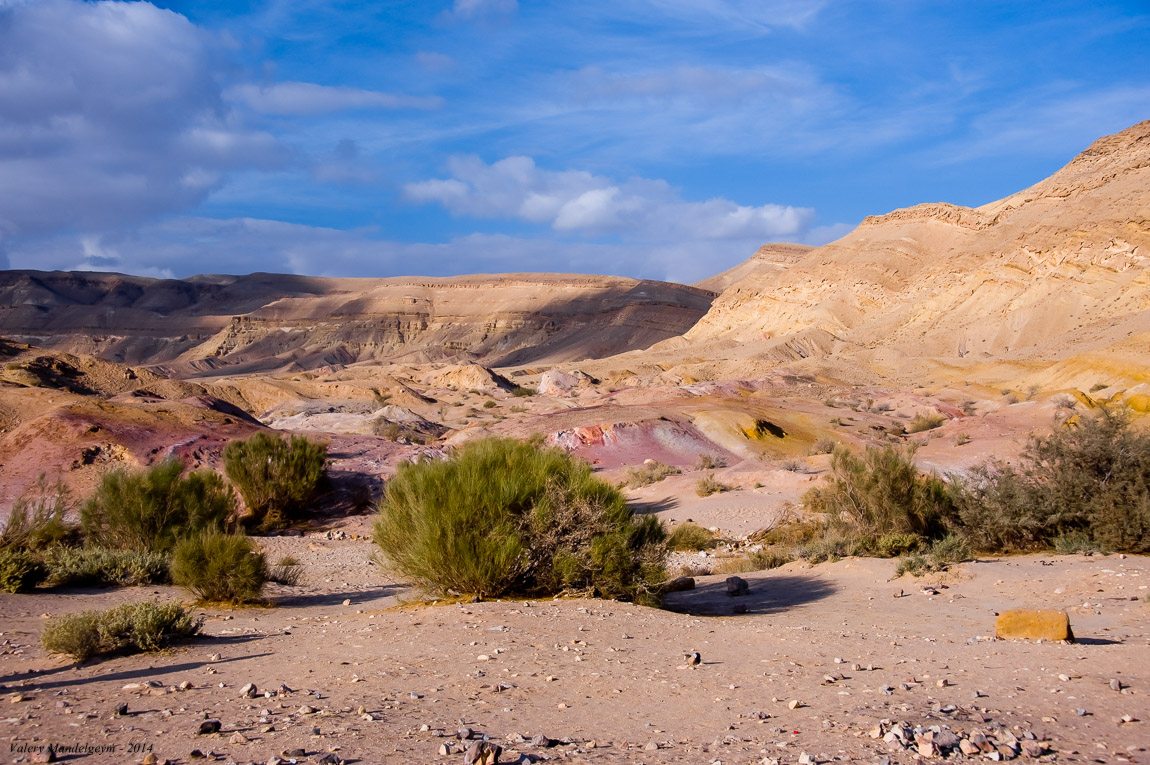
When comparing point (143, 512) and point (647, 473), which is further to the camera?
point (647, 473)

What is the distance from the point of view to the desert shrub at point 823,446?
22.5 m

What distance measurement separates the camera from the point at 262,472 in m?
15.5

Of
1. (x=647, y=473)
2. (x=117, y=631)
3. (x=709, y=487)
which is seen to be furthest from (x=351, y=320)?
(x=117, y=631)

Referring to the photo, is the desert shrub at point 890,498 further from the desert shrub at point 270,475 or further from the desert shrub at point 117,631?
the desert shrub at point 270,475

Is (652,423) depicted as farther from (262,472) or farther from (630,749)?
(630,749)

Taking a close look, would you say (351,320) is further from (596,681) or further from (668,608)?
(596,681)

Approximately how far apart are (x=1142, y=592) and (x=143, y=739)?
Result: 908 cm

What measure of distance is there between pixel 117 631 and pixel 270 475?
9698mm

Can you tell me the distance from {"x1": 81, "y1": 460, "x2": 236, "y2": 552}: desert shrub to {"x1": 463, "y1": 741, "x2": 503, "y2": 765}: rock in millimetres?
8280

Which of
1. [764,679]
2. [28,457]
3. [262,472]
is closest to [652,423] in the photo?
[262,472]

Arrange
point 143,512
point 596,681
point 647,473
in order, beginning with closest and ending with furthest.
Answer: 1. point 596,681
2. point 143,512
3. point 647,473

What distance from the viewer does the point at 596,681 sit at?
562 centimetres

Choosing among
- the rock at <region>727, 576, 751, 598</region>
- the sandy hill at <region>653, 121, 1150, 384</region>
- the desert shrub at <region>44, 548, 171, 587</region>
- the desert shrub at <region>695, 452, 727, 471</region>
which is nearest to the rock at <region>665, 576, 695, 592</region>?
the rock at <region>727, 576, 751, 598</region>

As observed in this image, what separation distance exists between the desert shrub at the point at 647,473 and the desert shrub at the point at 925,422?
33.0 ft
